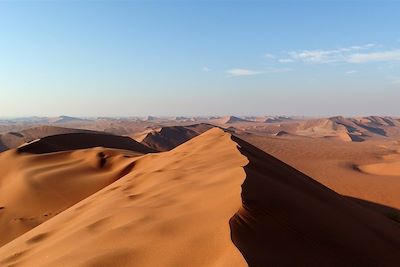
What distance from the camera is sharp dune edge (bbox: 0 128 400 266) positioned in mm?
3262

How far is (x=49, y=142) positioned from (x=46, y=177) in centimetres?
770

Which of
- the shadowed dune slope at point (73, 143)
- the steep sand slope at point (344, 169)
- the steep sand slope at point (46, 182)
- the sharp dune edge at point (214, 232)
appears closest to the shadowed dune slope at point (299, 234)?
the sharp dune edge at point (214, 232)

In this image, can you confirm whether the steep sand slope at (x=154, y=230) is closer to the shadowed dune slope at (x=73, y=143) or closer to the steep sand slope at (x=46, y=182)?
the steep sand slope at (x=46, y=182)

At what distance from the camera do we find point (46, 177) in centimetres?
1107

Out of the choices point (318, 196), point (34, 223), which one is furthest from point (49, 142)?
point (318, 196)

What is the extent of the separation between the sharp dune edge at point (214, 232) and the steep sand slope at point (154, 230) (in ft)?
0.03

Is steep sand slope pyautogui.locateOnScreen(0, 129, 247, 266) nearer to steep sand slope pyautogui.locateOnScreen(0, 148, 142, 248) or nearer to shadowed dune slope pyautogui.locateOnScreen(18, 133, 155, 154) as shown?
steep sand slope pyautogui.locateOnScreen(0, 148, 142, 248)

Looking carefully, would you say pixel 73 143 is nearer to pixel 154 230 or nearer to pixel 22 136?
pixel 154 230

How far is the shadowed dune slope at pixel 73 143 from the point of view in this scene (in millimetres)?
16812

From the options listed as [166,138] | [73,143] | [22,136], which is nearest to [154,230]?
[73,143]

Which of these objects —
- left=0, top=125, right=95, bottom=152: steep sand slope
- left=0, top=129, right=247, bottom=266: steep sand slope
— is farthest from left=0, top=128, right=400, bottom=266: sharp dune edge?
left=0, top=125, right=95, bottom=152: steep sand slope

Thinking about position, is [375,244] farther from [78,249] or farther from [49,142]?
[49,142]

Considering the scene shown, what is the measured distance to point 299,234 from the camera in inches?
152

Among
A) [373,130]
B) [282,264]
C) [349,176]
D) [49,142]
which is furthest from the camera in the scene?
[373,130]
